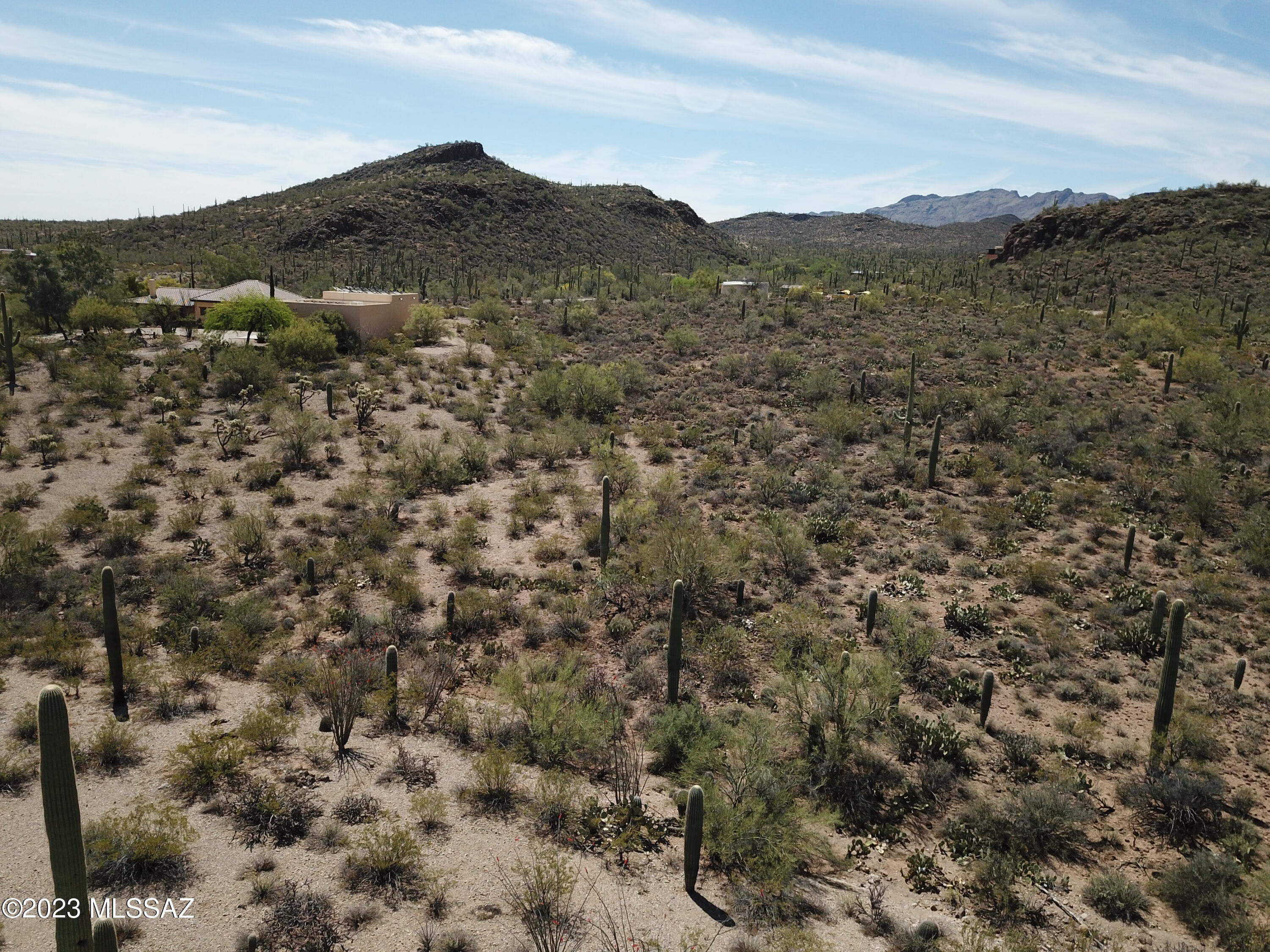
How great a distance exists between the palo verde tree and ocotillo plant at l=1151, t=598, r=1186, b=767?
33779mm

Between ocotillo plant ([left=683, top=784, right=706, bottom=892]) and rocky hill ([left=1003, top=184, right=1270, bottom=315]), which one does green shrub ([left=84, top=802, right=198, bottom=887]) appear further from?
rocky hill ([left=1003, top=184, right=1270, bottom=315])

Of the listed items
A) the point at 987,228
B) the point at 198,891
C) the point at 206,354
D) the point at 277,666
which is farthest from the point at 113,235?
the point at 987,228

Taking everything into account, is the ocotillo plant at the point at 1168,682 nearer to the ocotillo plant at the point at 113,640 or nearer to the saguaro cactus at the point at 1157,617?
the saguaro cactus at the point at 1157,617

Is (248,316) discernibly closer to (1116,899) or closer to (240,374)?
(240,374)

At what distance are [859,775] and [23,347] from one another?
110 ft

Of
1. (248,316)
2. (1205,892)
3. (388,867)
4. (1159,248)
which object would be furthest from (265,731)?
(1159,248)

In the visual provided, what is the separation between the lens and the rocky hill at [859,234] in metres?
119

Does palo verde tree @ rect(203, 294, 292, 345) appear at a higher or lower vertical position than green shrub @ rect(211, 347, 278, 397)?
higher

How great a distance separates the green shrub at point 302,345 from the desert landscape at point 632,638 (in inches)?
15.7

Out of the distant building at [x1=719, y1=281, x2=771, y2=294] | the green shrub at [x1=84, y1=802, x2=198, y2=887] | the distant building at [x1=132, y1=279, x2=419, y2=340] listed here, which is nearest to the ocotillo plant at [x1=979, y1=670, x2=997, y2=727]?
the green shrub at [x1=84, y1=802, x2=198, y2=887]

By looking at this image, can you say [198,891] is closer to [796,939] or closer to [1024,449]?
[796,939]

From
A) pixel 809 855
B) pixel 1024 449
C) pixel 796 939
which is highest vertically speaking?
pixel 1024 449

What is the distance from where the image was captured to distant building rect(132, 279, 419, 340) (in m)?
38.2

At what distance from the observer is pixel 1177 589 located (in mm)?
16672
